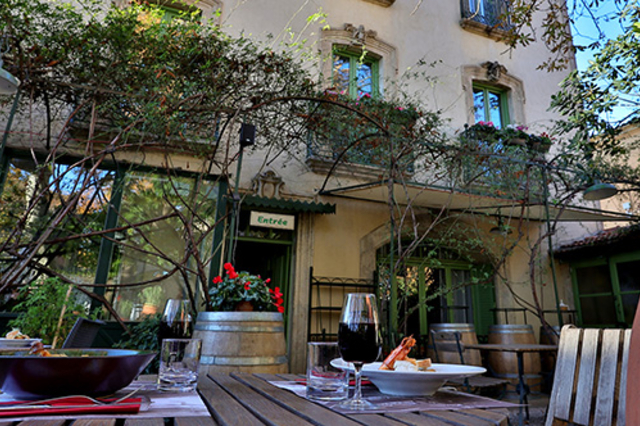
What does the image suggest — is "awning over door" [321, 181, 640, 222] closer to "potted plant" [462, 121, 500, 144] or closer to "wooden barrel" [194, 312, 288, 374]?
"potted plant" [462, 121, 500, 144]

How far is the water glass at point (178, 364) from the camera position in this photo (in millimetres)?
1101

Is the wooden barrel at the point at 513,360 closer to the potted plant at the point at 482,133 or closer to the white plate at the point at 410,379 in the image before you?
the potted plant at the point at 482,133

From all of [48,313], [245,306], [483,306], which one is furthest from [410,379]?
[483,306]

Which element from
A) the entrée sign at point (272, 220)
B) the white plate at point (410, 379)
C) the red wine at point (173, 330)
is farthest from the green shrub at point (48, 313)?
the white plate at point (410, 379)

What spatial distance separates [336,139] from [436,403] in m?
5.40

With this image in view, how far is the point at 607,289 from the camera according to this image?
7.62 metres

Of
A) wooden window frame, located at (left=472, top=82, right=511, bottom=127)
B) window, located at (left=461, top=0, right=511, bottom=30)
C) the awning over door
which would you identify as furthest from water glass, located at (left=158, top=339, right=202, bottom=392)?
window, located at (left=461, top=0, right=511, bottom=30)

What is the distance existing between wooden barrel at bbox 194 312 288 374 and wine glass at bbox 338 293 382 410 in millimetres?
1325

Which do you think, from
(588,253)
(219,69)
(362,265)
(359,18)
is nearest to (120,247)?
(219,69)

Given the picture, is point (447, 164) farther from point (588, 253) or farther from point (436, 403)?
point (436, 403)

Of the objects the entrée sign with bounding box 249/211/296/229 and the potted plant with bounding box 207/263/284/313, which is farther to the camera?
the entrée sign with bounding box 249/211/296/229

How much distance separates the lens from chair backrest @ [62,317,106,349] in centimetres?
212

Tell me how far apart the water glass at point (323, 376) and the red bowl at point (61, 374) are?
0.42 m

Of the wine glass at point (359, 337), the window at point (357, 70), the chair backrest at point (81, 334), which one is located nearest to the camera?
the wine glass at point (359, 337)
